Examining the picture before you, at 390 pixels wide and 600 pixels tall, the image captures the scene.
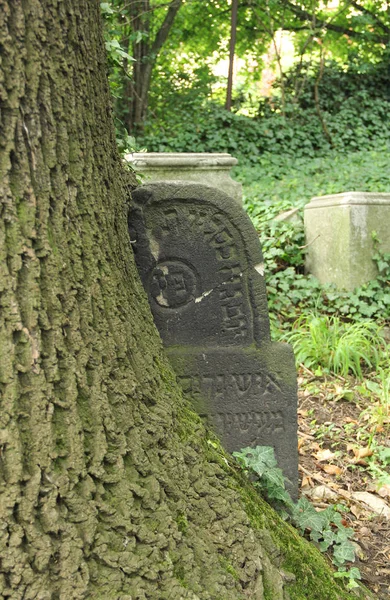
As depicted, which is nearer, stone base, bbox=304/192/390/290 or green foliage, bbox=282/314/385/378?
green foliage, bbox=282/314/385/378

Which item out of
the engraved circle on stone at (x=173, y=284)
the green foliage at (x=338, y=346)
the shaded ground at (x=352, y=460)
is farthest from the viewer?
the green foliage at (x=338, y=346)

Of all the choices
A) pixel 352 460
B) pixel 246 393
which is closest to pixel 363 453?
pixel 352 460

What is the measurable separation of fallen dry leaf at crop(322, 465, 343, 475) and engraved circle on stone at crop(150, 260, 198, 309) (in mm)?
1310

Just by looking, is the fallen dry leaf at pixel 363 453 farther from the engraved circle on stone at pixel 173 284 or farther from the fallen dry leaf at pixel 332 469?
the engraved circle on stone at pixel 173 284

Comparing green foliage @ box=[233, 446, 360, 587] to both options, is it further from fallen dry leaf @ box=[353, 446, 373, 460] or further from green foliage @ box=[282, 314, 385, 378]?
green foliage @ box=[282, 314, 385, 378]

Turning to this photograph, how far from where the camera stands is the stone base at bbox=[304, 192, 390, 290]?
5.06 meters

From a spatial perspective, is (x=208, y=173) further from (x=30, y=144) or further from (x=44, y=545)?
(x=44, y=545)

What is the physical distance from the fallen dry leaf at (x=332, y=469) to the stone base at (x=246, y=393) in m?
0.54

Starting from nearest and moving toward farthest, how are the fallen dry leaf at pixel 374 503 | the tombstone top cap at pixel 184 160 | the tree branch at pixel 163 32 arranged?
the fallen dry leaf at pixel 374 503, the tombstone top cap at pixel 184 160, the tree branch at pixel 163 32

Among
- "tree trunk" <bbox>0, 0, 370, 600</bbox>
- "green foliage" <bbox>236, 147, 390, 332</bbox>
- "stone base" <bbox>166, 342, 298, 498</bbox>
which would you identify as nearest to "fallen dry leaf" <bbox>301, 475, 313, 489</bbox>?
"stone base" <bbox>166, 342, 298, 498</bbox>

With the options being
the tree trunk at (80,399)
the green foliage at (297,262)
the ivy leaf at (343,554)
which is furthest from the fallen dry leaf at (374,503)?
the green foliage at (297,262)

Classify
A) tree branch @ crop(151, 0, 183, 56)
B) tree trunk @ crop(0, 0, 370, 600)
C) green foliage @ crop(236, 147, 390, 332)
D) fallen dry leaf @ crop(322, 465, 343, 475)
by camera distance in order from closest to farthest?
tree trunk @ crop(0, 0, 370, 600), fallen dry leaf @ crop(322, 465, 343, 475), green foliage @ crop(236, 147, 390, 332), tree branch @ crop(151, 0, 183, 56)

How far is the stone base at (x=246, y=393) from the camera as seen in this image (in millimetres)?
2588

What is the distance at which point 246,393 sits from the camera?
262 centimetres
